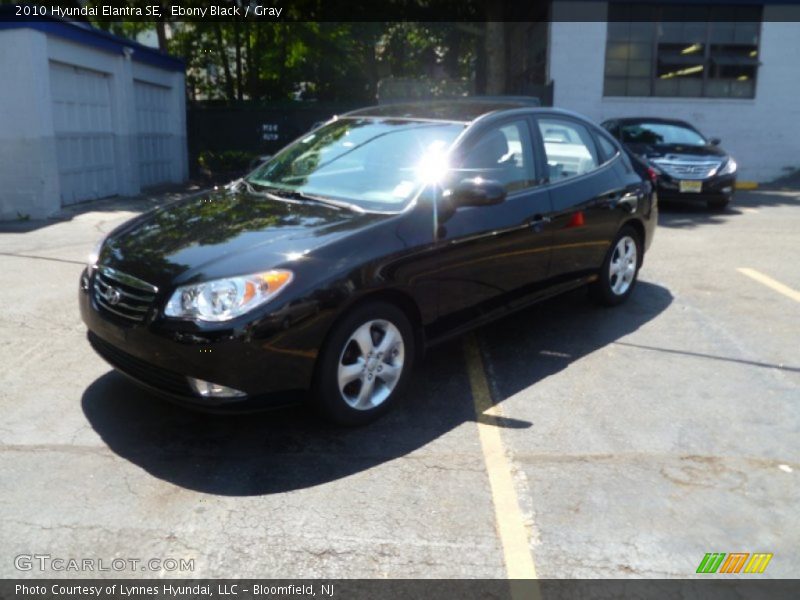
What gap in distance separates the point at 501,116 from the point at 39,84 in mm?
9330

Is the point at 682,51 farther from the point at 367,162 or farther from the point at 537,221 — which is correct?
the point at 367,162

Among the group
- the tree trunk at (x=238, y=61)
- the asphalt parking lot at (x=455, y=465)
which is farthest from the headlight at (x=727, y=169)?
the tree trunk at (x=238, y=61)

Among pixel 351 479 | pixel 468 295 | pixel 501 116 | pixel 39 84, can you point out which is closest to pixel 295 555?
pixel 351 479

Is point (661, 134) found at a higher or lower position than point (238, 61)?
lower

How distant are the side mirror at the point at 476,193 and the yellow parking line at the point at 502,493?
112 centimetres

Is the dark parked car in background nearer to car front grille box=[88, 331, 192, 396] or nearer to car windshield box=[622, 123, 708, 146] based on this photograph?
car windshield box=[622, 123, 708, 146]

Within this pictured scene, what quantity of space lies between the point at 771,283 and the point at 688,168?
5673mm

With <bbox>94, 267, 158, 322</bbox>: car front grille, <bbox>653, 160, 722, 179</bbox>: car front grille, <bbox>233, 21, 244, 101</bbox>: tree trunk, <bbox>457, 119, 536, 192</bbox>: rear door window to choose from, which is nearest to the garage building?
<bbox>233, 21, 244, 101</bbox>: tree trunk

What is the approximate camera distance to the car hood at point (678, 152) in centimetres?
1295

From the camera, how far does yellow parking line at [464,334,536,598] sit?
3.05 meters

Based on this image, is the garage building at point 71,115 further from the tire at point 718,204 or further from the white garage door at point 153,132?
the tire at point 718,204

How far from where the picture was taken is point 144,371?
3.96 meters

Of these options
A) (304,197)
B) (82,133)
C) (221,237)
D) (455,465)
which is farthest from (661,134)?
(455,465)

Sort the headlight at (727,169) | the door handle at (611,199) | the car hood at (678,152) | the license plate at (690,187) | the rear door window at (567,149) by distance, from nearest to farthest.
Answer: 1. the rear door window at (567,149)
2. the door handle at (611,199)
3. the license plate at (690,187)
4. the headlight at (727,169)
5. the car hood at (678,152)
